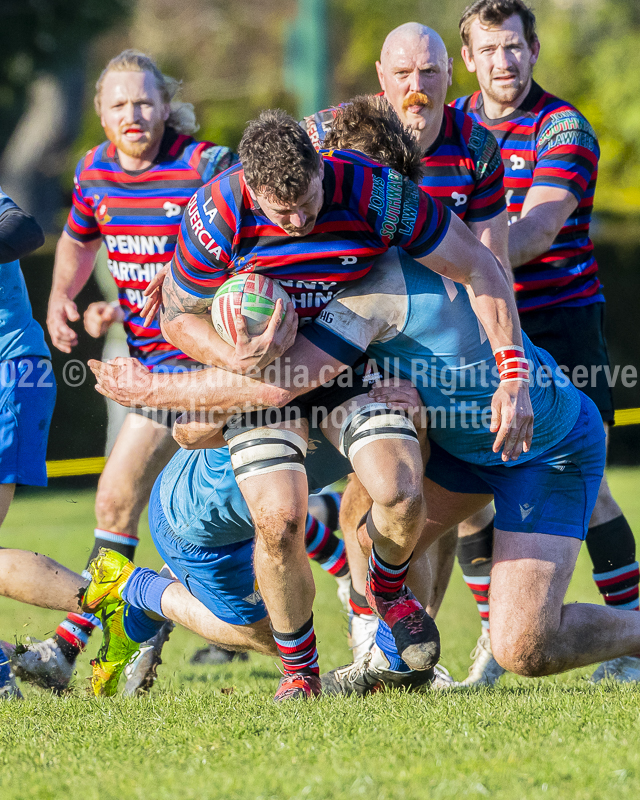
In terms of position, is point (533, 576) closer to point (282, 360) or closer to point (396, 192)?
point (282, 360)

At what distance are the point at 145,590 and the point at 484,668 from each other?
151cm

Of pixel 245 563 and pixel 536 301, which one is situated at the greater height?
pixel 536 301

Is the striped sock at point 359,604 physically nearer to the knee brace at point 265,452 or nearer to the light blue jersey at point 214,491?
the light blue jersey at point 214,491

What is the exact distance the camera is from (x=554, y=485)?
3.84m

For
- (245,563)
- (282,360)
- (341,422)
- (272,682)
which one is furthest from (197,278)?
(272,682)

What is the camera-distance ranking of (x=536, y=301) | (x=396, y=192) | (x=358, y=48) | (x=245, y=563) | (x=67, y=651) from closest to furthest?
(x=396, y=192) < (x=245, y=563) < (x=67, y=651) < (x=536, y=301) < (x=358, y=48)

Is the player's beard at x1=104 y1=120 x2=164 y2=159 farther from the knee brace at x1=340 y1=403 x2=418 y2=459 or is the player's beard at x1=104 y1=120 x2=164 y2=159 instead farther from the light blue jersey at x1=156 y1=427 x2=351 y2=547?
the knee brace at x1=340 y1=403 x2=418 y2=459

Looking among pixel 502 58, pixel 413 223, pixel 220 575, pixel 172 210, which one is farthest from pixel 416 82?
pixel 220 575

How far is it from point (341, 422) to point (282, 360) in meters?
0.34

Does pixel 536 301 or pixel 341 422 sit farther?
pixel 536 301

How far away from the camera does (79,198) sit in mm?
5262

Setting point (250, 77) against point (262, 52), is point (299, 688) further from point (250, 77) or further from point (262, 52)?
point (262, 52)

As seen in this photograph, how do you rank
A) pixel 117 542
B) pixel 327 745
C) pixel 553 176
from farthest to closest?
pixel 117 542 → pixel 553 176 → pixel 327 745

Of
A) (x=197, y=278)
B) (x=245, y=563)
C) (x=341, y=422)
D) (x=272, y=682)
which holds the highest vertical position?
(x=197, y=278)
